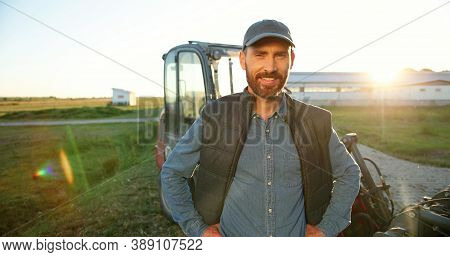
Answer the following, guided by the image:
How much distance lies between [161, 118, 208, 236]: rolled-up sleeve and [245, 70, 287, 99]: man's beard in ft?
1.09

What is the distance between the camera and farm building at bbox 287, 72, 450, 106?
26.6 meters

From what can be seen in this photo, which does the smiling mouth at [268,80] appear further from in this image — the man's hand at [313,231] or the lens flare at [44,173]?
the lens flare at [44,173]

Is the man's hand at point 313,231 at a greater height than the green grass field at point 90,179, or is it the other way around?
the man's hand at point 313,231

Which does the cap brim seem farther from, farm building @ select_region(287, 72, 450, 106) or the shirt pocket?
farm building @ select_region(287, 72, 450, 106)

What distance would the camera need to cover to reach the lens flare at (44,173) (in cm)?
844

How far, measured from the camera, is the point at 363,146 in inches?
480

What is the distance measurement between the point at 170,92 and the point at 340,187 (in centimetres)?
414

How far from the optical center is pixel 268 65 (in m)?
1.80

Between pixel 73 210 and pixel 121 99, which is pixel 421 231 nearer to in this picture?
pixel 73 210

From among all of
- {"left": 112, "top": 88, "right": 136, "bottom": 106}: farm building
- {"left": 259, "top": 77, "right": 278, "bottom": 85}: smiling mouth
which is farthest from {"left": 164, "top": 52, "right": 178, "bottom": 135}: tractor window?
{"left": 112, "top": 88, "right": 136, "bottom": 106}: farm building

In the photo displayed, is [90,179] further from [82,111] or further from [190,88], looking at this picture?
[82,111]

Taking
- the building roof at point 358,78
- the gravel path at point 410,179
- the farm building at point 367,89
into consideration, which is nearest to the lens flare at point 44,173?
the gravel path at point 410,179

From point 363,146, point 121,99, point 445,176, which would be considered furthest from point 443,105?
point 121,99

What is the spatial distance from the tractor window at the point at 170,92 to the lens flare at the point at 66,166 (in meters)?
3.53
